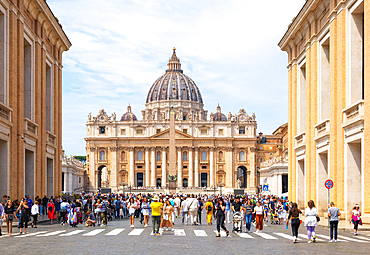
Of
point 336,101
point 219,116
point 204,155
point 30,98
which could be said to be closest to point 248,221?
point 336,101

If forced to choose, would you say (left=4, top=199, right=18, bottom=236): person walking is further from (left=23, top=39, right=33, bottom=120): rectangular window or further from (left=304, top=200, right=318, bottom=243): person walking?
(left=304, top=200, right=318, bottom=243): person walking

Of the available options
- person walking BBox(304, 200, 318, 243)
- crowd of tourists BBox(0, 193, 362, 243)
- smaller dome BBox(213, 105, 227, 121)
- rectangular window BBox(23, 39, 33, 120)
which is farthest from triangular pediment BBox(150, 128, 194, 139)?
person walking BBox(304, 200, 318, 243)

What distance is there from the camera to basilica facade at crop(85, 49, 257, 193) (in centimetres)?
13500

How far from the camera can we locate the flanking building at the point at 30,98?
2469 cm

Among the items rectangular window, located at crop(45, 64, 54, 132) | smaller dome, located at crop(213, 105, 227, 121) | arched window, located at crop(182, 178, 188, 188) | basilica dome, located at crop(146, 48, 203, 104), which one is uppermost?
basilica dome, located at crop(146, 48, 203, 104)

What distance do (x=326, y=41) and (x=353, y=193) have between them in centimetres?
813

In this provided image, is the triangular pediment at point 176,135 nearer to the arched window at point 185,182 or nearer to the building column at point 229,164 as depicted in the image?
the building column at point 229,164

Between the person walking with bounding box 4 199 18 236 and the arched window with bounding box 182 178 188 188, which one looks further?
the arched window with bounding box 182 178 188 188

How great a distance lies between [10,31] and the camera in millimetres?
25156

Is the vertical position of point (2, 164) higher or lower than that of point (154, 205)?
higher

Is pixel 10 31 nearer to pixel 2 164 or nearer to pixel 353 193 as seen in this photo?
pixel 2 164

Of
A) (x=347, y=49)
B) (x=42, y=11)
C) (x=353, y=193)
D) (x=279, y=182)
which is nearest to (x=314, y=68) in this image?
(x=347, y=49)

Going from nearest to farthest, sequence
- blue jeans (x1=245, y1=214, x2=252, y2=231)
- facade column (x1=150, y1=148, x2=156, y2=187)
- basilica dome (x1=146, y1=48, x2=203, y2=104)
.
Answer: blue jeans (x1=245, y1=214, x2=252, y2=231), facade column (x1=150, y1=148, x2=156, y2=187), basilica dome (x1=146, y1=48, x2=203, y2=104)

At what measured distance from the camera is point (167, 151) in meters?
136
